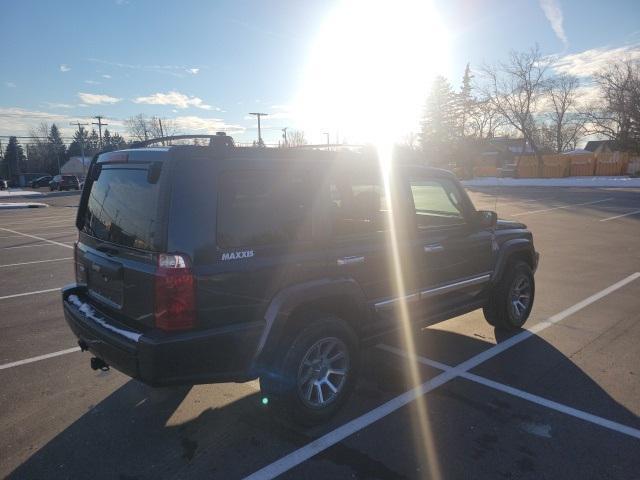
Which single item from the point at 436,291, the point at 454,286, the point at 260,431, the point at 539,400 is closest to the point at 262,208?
the point at 260,431

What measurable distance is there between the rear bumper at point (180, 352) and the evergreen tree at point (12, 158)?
11234 cm

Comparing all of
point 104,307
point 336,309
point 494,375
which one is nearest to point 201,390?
point 104,307

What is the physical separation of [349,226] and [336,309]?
2.21ft

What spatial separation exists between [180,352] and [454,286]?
2.77 meters

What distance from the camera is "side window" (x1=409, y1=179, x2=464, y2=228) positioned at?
4465 mm

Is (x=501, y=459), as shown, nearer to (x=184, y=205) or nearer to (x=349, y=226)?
(x=349, y=226)

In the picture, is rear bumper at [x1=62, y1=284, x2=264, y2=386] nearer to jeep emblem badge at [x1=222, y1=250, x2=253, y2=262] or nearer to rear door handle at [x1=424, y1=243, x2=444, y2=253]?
jeep emblem badge at [x1=222, y1=250, x2=253, y2=262]

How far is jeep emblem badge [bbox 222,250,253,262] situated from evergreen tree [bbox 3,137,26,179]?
370 ft

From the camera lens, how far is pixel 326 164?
3.53 m

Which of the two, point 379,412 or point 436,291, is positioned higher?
point 436,291

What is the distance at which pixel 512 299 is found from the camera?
206 inches

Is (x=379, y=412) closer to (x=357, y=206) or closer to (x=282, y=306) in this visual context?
(x=282, y=306)

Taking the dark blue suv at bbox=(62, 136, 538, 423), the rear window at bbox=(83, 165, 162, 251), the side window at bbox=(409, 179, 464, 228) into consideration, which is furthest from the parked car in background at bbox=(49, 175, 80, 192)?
the side window at bbox=(409, 179, 464, 228)

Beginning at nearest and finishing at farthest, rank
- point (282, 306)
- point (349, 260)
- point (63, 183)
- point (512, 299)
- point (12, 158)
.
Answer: point (282, 306) < point (349, 260) < point (512, 299) < point (63, 183) < point (12, 158)
